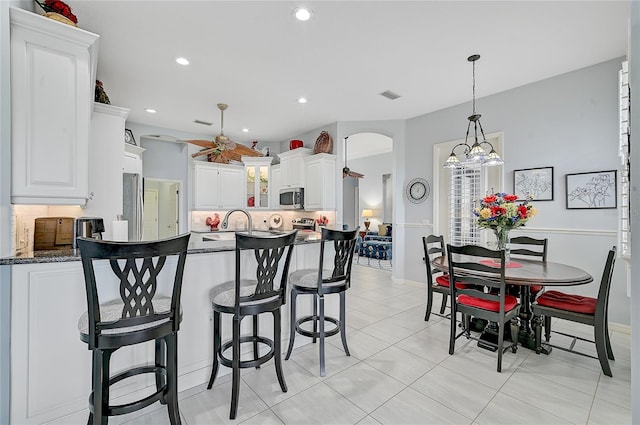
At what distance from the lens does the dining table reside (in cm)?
235

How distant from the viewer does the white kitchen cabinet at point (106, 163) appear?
2893 millimetres

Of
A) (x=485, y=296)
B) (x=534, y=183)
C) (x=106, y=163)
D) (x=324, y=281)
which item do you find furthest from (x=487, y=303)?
(x=106, y=163)

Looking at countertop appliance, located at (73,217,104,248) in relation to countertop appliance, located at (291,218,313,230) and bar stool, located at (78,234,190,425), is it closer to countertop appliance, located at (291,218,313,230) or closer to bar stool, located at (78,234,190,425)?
bar stool, located at (78,234,190,425)

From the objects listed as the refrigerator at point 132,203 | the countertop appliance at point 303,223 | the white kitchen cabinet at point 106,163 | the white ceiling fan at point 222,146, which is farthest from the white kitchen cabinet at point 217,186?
the white kitchen cabinet at point 106,163

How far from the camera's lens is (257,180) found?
22.3 ft

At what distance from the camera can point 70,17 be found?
2.04 m

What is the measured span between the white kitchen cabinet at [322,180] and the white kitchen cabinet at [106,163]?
3245 mm

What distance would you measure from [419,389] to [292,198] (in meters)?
4.46

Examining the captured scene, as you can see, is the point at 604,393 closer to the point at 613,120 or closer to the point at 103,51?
the point at 613,120

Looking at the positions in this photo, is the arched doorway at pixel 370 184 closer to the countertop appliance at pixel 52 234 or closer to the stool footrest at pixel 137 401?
the countertop appliance at pixel 52 234

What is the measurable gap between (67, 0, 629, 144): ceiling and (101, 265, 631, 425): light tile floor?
3.01m

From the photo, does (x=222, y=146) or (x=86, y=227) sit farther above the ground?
(x=222, y=146)

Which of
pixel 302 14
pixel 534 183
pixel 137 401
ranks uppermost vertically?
pixel 302 14

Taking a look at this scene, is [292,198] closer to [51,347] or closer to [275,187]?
[275,187]
